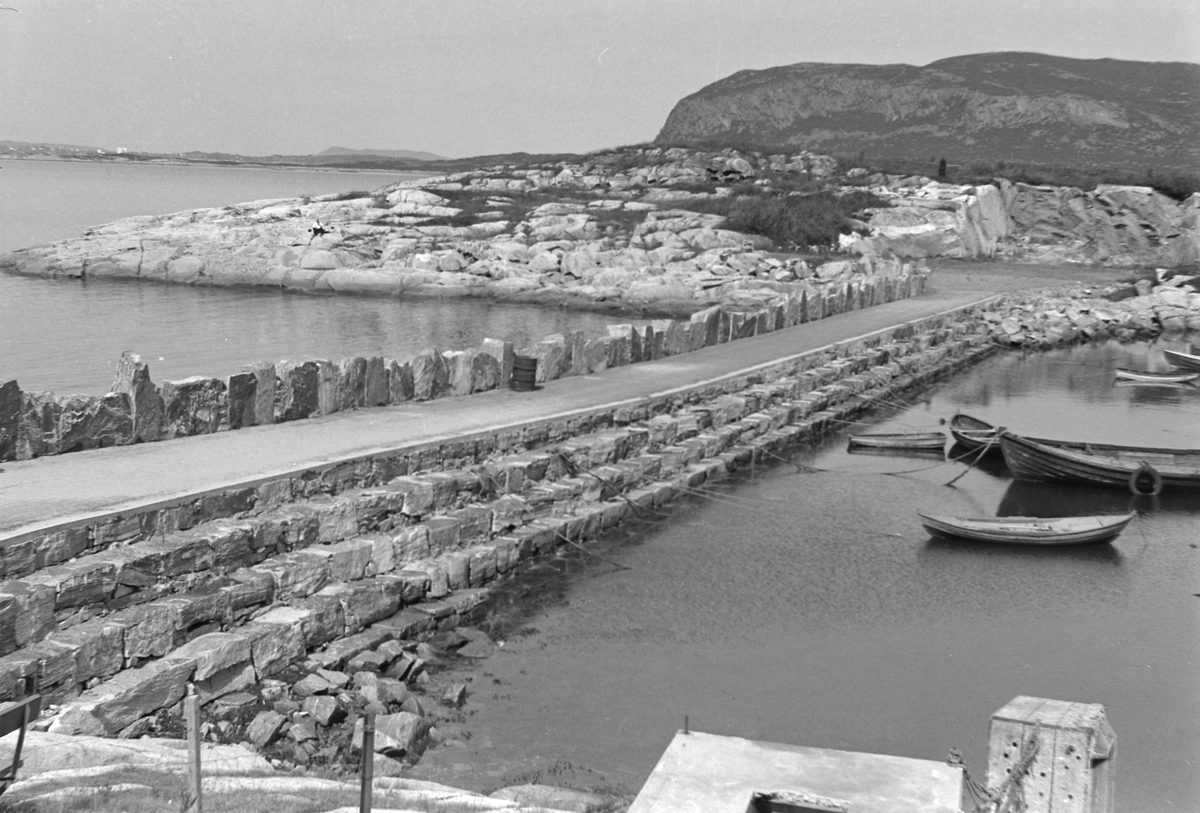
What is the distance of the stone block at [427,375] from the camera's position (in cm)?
1763

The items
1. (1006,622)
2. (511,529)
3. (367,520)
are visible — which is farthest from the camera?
(511,529)

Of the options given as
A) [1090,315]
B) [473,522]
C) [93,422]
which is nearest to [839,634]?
[473,522]

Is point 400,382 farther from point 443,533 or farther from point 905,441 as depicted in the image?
point 905,441

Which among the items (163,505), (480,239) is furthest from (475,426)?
(480,239)

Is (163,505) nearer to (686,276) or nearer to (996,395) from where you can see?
(996,395)

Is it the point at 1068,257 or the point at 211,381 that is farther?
the point at 1068,257

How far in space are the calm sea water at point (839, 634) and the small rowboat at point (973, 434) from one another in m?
1.58

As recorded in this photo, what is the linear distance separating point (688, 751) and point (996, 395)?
26051 millimetres

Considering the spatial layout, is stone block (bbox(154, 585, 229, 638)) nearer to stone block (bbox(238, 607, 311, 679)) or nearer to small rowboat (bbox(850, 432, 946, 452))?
stone block (bbox(238, 607, 311, 679))

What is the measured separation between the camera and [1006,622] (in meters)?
14.3

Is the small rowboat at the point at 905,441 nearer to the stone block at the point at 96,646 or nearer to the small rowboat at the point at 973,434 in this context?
the small rowboat at the point at 973,434

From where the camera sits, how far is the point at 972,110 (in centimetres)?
13638

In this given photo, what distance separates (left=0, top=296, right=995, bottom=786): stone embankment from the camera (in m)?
9.63

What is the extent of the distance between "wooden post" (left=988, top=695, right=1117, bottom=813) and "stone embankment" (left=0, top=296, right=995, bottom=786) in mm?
5093
